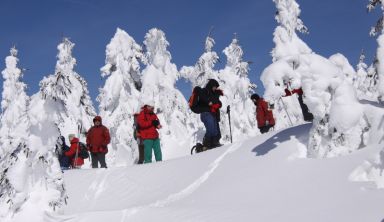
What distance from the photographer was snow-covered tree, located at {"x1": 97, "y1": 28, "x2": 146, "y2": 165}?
87.6 ft

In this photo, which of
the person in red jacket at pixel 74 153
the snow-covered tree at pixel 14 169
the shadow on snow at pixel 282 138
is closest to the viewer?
the snow-covered tree at pixel 14 169

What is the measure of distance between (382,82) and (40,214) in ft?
18.7

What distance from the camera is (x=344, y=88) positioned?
7020 mm

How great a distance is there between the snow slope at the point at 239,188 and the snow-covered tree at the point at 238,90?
23.0m

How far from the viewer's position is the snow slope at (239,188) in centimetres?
518

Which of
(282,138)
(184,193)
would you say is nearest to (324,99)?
(282,138)

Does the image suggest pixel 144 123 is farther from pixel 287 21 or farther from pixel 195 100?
pixel 287 21

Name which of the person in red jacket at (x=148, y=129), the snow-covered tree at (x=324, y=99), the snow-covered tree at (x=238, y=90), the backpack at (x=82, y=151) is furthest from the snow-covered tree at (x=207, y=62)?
the snow-covered tree at (x=324, y=99)

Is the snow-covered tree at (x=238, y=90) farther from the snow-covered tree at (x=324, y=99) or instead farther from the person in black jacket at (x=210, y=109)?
the snow-covered tree at (x=324, y=99)

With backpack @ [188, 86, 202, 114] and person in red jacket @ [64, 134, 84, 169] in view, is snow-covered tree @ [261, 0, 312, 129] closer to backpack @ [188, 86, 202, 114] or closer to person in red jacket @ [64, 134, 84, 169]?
backpack @ [188, 86, 202, 114]

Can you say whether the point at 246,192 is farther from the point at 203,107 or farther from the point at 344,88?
the point at 203,107

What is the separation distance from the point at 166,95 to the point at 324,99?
69.5 feet

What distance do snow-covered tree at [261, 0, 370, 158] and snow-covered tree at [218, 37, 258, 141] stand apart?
80.9 feet

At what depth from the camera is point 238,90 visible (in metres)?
36.1
